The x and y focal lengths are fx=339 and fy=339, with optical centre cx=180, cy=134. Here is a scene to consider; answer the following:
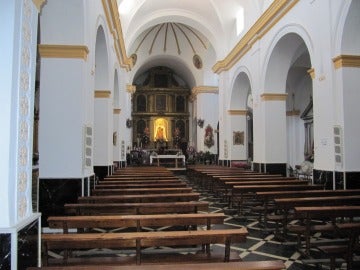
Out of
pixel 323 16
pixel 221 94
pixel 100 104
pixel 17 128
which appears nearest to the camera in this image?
pixel 17 128

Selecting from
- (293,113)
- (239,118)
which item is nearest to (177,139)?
(293,113)

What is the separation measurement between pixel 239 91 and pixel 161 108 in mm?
11950

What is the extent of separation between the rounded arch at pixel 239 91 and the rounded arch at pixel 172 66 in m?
8.00

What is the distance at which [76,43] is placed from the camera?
555 cm

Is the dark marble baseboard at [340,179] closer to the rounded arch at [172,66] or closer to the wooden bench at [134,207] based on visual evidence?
the wooden bench at [134,207]

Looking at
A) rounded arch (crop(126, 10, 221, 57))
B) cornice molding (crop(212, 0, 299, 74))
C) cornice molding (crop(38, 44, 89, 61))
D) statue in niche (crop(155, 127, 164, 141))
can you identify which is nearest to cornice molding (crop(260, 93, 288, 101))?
cornice molding (crop(212, 0, 299, 74))

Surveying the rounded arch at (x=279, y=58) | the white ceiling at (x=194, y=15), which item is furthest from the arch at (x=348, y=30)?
the white ceiling at (x=194, y=15)

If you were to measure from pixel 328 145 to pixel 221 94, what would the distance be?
9.10 meters

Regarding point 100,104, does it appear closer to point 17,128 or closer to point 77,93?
point 77,93

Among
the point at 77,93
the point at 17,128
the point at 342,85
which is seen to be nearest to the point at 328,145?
the point at 342,85

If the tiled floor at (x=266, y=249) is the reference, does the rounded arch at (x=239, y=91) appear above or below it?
above

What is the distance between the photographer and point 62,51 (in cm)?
554

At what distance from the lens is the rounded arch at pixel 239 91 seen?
1434 centimetres

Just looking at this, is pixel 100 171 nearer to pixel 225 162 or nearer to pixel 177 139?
pixel 225 162
